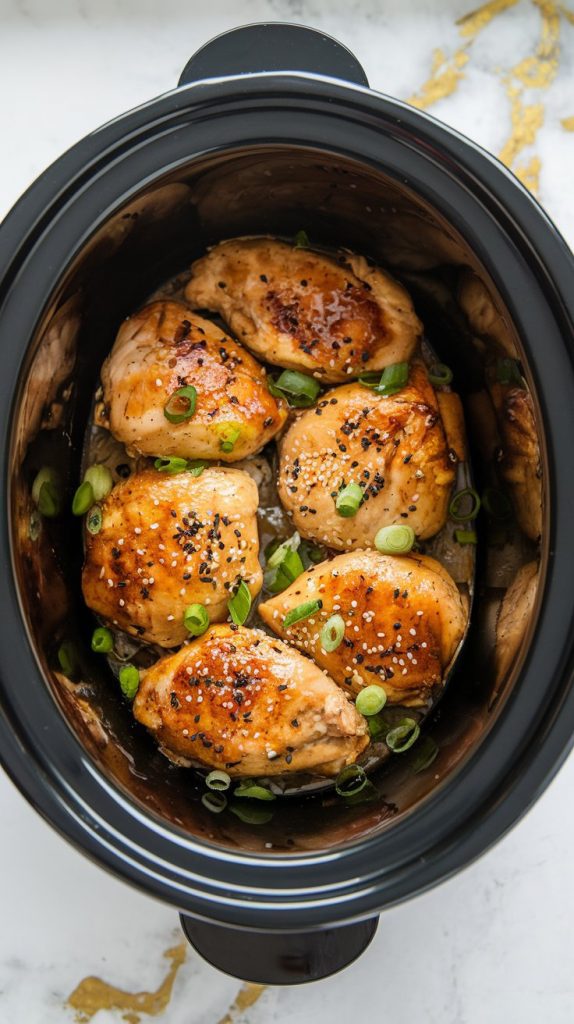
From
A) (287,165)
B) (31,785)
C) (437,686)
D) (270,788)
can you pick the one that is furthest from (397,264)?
(31,785)

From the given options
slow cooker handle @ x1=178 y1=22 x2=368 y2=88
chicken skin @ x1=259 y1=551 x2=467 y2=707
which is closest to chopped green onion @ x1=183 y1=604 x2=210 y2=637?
chicken skin @ x1=259 y1=551 x2=467 y2=707

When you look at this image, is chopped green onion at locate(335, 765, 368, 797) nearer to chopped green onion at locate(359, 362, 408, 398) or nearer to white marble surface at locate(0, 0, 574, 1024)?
white marble surface at locate(0, 0, 574, 1024)

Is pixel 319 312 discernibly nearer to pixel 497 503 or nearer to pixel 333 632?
pixel 497 503

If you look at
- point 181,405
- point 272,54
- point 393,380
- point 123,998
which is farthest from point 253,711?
point 272,54

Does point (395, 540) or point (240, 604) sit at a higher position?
point (395, 540)

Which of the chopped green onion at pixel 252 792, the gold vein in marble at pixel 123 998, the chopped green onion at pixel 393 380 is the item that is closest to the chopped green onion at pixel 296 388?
the chopped green onion at pixel 393 380

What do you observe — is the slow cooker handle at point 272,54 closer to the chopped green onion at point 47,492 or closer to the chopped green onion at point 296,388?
the chopped green onion at point 296,388
